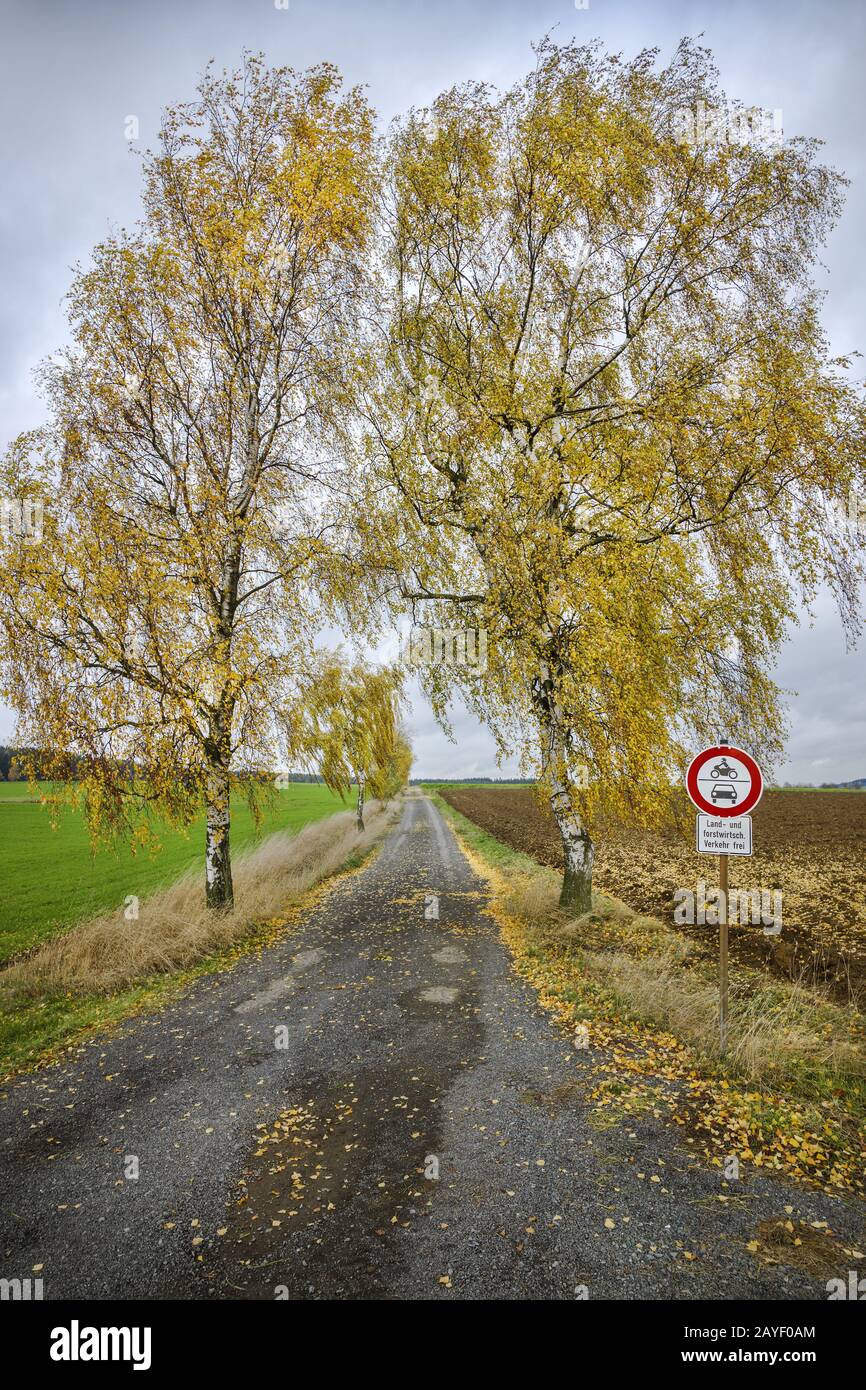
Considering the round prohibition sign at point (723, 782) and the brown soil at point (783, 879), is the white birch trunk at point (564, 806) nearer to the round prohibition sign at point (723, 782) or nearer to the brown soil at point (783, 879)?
the brown soil at point (783, 879)

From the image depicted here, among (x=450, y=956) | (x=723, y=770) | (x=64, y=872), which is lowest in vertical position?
(x=64, y=872)

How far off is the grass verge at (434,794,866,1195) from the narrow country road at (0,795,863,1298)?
1.14 ft

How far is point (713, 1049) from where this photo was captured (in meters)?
6.25

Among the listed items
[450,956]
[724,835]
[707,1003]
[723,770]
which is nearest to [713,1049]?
[707,1003]

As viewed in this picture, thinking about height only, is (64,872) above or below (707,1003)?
below

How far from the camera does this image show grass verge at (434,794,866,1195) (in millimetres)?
4797

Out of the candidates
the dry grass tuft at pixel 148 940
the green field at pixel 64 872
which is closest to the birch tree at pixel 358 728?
the green field at pixel 64 872

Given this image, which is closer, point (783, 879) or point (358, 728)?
point (783, 879)

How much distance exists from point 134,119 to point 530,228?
7073 millimetres

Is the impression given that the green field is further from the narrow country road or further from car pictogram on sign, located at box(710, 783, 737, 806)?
car pictogram on sign, located at box(710, 783, 737, 806)

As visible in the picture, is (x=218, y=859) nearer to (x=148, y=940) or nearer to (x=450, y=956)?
(x=148, y=940)

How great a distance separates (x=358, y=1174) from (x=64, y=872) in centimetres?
Result: 2455

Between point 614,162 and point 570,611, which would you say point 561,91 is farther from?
point 570,611

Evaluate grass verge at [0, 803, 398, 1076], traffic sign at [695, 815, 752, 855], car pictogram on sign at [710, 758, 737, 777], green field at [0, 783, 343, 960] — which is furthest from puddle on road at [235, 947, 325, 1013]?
car pictogram on sign at [710, 758, 737, 777]
